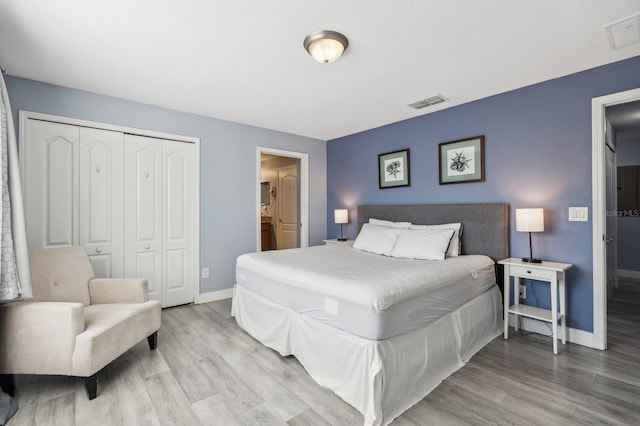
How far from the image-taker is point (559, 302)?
2676mm

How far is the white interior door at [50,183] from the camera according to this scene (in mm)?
2740

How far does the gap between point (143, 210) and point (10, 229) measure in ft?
4.90

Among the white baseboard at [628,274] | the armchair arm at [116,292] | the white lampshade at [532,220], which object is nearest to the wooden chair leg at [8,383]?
the armchair arm at [116,292]

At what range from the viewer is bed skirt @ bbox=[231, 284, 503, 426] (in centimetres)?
167

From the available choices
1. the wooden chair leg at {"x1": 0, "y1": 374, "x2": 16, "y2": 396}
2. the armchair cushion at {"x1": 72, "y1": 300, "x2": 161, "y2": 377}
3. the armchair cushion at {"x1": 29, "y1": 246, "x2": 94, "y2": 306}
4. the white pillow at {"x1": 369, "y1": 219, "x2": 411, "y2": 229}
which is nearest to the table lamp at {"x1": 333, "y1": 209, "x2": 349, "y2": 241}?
the white pillow at {"x1": 369, "y1": 219, "x2": 411, "y2": 229}

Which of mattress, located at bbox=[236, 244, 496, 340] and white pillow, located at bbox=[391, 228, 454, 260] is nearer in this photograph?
mattress, located at bbox=[236, 244, 496, 340]

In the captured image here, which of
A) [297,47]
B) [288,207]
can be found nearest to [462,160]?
[297,47]

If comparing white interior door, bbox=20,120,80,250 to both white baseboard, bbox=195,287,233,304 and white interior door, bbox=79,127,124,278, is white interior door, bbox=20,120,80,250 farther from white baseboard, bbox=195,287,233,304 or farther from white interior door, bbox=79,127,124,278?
white baseboard, bbox=195,287,233,304

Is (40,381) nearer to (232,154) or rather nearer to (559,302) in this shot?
(232,154)

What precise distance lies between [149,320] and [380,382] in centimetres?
186

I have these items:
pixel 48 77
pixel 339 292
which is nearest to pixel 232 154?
pixel 48 77

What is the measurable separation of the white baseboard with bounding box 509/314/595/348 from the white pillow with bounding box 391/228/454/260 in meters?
1.03

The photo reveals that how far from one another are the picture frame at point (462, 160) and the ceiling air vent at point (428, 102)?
0.51 m

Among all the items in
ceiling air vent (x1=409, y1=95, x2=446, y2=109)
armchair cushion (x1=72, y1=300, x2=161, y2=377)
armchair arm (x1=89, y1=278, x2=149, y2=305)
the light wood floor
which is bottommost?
the light wood floor
